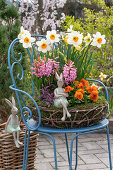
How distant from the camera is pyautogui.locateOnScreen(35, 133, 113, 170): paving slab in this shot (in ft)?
9.06

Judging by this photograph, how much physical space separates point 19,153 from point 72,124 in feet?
2.60

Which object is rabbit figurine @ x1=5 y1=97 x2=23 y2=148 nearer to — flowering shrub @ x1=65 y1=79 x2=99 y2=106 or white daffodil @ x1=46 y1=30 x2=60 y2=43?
flowering shrub @ x1=65 y1=79 x2=99 y2=106

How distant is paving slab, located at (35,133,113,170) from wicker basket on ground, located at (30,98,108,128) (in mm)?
1092

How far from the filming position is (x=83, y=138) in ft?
11.8

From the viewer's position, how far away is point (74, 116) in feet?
5.61

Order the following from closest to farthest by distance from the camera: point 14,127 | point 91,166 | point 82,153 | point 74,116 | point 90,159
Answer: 1. point 74,116
2. point 14,127
3. point 91,166
4. point 90,159
5. point 82,153

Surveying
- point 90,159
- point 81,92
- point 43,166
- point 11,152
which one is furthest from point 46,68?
point 90,159

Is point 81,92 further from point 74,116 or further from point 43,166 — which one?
point 43,166

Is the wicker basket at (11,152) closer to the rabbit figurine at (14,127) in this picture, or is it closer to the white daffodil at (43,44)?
the rabbit figurine at (14,127)

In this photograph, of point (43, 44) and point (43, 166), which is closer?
point (43, 44)

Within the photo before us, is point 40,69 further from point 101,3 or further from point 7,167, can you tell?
point 101,3

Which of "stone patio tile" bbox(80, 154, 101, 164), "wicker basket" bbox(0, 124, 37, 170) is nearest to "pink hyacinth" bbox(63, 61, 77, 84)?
"wicker basket" bbox(0, 124, 37, 170)

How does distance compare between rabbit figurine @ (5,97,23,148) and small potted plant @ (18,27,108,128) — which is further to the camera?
rabbit figurine @ (5,97,23,148)

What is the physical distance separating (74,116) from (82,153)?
1498 millimetres
